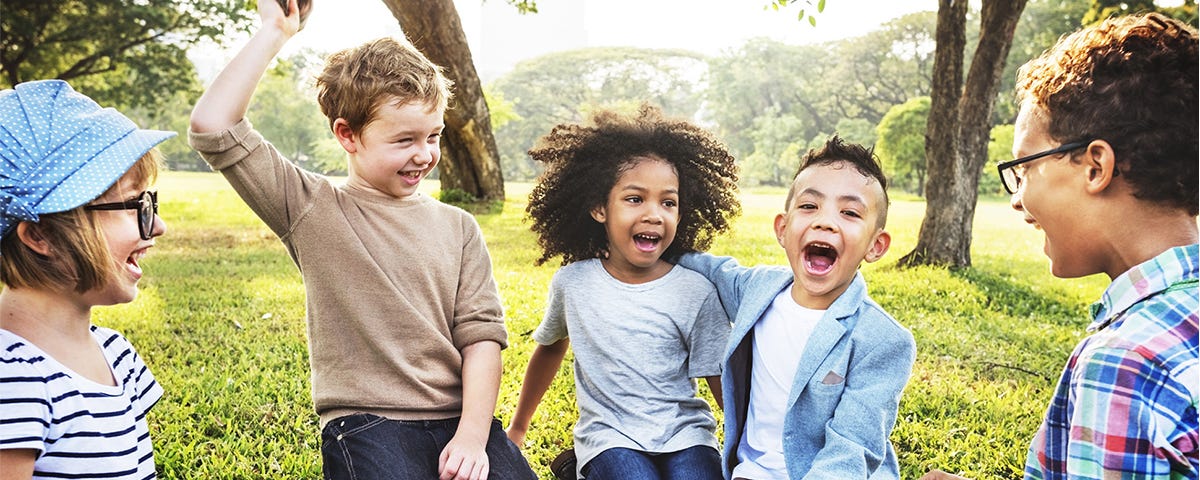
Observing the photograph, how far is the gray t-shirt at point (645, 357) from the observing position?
2.64 metres

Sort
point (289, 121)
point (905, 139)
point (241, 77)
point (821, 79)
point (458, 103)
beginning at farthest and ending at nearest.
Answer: point (289, 121) < point (821, 79) < point (905, 139) < point (458, 103) < point (241, 77)

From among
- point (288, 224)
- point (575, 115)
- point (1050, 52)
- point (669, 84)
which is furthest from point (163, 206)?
point (669, 84)

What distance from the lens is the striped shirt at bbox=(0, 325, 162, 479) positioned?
1.66 meters

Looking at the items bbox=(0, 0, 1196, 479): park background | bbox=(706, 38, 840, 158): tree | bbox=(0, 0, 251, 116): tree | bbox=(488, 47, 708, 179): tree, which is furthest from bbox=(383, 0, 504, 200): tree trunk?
bbox=(706, 38, 840, 158): tree

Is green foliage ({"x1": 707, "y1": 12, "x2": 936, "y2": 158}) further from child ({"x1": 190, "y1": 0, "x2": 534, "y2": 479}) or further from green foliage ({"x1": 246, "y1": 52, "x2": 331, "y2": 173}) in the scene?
child ({"x1": 190, "y1": 0, "x2": 534, "y2": 479})

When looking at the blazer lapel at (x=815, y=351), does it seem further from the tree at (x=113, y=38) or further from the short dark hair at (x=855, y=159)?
the tree at (x=113, y=38)

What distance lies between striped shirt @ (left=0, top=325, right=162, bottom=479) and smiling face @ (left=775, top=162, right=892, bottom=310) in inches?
68.3

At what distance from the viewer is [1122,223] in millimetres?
1865

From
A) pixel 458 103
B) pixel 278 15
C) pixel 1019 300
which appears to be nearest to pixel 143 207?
pixel 278 15

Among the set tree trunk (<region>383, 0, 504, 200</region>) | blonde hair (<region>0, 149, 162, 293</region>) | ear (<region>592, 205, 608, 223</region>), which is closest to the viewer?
blonde hair (<region>0, 149, 162, 293</region>)

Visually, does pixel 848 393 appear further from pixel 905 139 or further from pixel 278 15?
pixel 905 139

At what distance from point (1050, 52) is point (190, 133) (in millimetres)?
2112

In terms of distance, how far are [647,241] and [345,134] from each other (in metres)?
0.96

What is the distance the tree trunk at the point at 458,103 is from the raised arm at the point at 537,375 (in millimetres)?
8005
